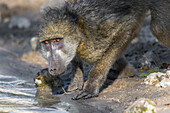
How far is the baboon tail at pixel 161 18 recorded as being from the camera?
4886 millimetres

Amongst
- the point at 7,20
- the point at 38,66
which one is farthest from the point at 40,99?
the point at 7,20

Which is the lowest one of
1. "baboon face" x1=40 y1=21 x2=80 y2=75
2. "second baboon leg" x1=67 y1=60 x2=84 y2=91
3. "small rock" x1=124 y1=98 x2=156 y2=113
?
"small rock" x1=124 y1=98 x2=156 y2=113

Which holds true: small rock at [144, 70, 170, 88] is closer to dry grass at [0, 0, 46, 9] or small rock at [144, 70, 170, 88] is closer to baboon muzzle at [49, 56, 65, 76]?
baboon muzzle at [49, 56, 65, 76]

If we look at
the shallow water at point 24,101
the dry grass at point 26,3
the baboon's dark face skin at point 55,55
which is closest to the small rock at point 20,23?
the dry grass at point 26,3

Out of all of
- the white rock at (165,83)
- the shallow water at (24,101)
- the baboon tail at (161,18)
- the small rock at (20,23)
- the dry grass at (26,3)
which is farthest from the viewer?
the dry grass at (26,3)

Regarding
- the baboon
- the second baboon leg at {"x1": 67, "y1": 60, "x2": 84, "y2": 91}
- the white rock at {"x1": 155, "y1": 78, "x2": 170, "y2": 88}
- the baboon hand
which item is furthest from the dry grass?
the white rock at {"x1": 155, "y1": 78, "x2": 170, "y2": 88}

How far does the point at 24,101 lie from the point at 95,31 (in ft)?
5.34

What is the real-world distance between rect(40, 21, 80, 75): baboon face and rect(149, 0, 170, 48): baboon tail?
1.49 meters

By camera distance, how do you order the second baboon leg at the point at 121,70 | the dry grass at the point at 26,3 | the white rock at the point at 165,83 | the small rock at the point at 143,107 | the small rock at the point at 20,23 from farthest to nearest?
the dry grass at the point at 26,3 → the small rock at the point at 20,23 → the second baboon leg at the point at 121,70 → the white rock at the point at 165,83 → the small rock at the point at 143,107

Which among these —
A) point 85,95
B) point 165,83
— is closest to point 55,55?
point 85,95

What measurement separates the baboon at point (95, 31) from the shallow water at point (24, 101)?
52 centimetres

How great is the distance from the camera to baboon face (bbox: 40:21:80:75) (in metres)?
4.41

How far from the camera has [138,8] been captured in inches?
198

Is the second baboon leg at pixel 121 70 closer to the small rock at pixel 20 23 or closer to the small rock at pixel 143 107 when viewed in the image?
the small rock at pixel 143 107
